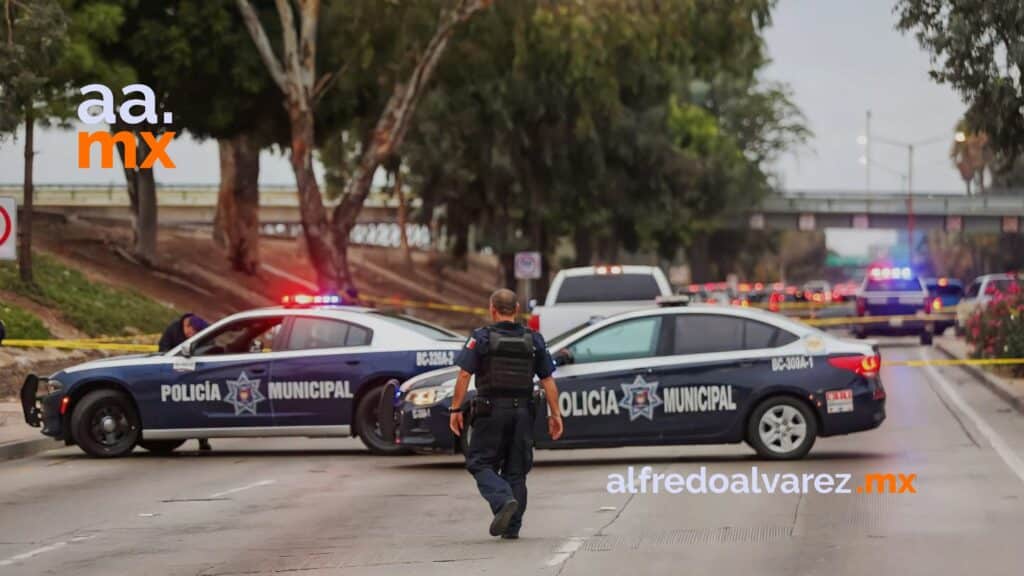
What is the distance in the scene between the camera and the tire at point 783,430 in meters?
17.9

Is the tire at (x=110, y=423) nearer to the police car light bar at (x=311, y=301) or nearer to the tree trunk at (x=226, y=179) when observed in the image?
the police car light bar at (x=311, y=301)

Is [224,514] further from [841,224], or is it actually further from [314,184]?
[841,224]

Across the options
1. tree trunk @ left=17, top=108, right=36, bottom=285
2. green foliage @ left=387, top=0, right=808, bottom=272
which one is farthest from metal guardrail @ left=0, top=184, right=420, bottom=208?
tree trunk @ left=17, top=108, right=36, bottom=285

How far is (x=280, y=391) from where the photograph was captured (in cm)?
1983

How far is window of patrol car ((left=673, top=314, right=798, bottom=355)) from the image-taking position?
18.2 meters

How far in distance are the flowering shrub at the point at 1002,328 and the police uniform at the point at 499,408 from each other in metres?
18.2

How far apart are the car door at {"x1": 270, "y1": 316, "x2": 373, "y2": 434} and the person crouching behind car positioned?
1.81m

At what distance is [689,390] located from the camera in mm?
17969

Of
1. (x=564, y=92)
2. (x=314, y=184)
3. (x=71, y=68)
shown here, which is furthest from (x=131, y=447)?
(x=564, y=92)

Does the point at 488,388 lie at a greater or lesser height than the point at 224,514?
greater

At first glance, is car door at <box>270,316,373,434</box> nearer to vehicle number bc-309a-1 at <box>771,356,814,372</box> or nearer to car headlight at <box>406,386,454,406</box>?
car headlight at <box>406,386,454,406</box>

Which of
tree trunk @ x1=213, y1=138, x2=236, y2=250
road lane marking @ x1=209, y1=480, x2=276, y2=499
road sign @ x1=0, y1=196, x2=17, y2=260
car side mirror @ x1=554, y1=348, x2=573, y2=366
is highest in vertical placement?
tree trunk @ x1=213, y1=138, x2=236, y2=250

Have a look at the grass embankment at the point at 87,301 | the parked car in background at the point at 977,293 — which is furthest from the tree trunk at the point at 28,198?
the parked car in background at the point at 977,293

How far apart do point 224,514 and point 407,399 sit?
11.0 feet
